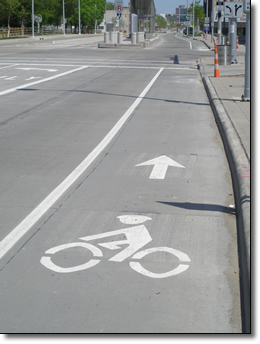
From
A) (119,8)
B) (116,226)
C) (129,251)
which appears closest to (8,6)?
(119,8)

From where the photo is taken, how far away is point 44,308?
156 inches

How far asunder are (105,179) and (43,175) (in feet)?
3.17

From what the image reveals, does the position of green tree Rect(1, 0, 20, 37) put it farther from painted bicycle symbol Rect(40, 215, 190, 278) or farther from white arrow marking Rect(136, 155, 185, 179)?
painted bicycle symbol Rect(40, 215, 190, 278)

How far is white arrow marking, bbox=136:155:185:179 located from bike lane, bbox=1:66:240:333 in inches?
0.7

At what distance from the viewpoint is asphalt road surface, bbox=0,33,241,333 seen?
3.92 m

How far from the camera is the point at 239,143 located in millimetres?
9070

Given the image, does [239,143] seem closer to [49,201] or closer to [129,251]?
[49,201]

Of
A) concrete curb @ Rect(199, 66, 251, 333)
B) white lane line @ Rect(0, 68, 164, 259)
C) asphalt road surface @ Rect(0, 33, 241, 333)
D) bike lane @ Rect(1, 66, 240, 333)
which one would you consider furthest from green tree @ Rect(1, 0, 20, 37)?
bike lane @ Rect(1, 66, 240, 333)

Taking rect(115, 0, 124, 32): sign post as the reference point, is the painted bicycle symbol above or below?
below

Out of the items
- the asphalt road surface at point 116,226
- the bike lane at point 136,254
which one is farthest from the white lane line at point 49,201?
the bike lane at point 136,254

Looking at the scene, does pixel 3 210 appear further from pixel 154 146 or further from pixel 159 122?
pixel 159 122

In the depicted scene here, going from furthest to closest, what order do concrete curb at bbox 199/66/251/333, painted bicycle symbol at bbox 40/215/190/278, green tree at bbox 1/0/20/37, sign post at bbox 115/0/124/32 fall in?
green tree at bbox 1/0/20/37 < sign post at bbox 115/0/124/32 < painted bicycle symbol at bbox 40/215/190/278 < concrete curb at bbox 199/66/251/333

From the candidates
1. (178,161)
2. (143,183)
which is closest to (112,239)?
(143,183)

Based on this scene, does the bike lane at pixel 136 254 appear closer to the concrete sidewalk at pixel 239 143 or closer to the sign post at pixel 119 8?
the concrete sidewalk at pixel 239 143
